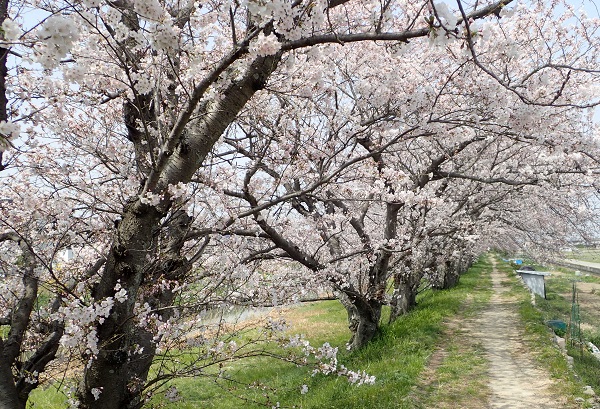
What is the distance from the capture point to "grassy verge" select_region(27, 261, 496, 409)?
716cm

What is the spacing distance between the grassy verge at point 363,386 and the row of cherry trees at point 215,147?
1.00 metres

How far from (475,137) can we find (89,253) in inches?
272

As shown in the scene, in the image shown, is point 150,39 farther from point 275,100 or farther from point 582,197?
point 582,197

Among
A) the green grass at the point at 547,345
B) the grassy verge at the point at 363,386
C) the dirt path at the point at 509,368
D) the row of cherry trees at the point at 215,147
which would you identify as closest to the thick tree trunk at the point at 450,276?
the green grass at the point at 547,345

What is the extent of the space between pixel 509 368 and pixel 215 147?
7430mm

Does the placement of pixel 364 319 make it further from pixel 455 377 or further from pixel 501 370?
pixel 501 370

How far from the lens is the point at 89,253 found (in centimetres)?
609

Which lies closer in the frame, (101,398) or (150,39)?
(150,39)

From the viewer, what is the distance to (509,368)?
8.52 meters

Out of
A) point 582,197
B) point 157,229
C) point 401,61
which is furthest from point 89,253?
point 582,197

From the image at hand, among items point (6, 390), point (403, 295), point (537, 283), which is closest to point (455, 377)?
point (403, 295)

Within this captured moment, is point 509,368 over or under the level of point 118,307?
under

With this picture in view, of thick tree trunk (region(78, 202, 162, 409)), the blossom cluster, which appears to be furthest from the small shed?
the blossom cluster

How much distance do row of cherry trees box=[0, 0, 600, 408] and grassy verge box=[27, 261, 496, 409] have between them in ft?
3.27
